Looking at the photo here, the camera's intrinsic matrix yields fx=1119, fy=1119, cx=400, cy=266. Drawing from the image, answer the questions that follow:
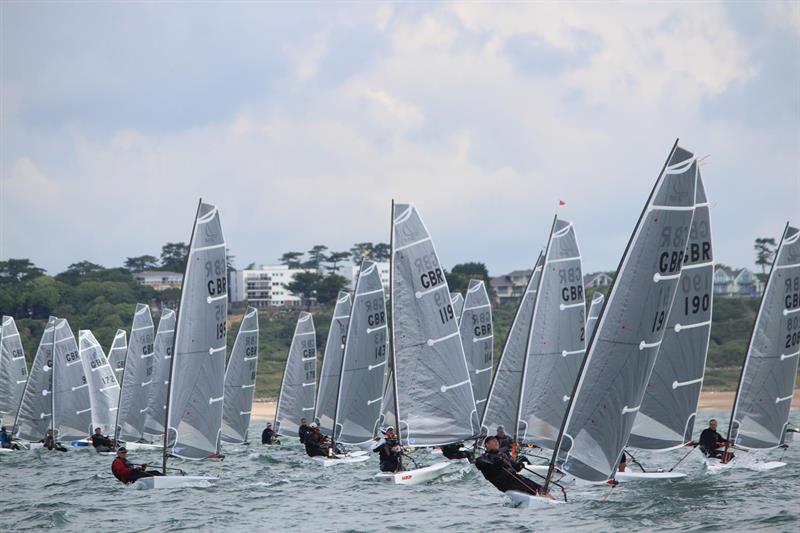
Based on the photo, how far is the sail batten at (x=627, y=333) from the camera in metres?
19.8

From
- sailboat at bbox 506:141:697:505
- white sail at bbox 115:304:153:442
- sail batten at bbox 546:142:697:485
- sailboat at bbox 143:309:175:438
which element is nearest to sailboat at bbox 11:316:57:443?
white sail at bbox 115:304:153:442

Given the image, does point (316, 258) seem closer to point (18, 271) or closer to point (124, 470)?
point (18, 271)

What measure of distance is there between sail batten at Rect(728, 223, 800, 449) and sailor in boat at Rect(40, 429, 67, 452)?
25301 millimetres

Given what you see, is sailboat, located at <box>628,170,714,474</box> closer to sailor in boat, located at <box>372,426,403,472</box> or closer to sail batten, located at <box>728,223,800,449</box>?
sail batten, located at <box>728,223,800,449</box>

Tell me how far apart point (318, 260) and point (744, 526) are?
166 m

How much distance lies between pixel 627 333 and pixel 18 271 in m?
131

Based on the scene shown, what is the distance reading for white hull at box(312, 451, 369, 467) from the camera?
3338cm

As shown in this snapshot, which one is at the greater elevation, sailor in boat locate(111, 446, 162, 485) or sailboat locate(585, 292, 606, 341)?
sailboat locate(585, 292, 606, 341)

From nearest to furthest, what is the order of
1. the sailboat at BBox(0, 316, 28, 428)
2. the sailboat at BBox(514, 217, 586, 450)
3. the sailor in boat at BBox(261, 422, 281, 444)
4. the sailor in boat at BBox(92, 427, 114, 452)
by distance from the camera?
the sailboat at BBox(514, 217, 586, 450) < the sailor in boat at BBox(92, 427, 114, 452) < the sailor in boat at BBox(261, 422, 281, 444) < the sailboat at BBox(0, 316, 28, 428)

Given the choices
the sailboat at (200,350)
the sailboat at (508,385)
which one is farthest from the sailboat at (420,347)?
the sailboat at (508,385)

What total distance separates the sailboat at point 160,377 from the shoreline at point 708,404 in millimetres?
36123

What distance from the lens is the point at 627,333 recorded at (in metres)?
19.8

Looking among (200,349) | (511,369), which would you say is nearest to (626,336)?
(200,349)

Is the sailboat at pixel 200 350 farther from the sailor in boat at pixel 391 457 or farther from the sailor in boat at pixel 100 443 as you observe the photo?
the sailor in boat at pixel 100 443
